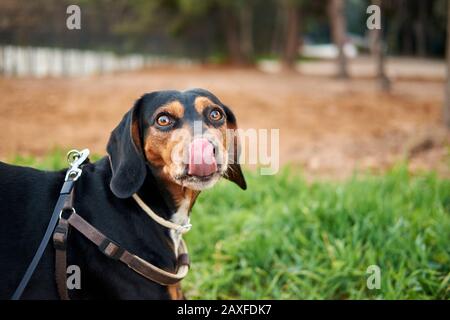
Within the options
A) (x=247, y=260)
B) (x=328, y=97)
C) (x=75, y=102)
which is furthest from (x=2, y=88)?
(x=247, y=260)

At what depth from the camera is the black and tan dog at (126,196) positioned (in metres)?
2.34

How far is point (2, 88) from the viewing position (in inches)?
525

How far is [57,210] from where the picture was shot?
2365 mm

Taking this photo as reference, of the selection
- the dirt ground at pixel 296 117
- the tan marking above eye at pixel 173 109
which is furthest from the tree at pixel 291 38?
the tan marking above eye at pixel 173 109

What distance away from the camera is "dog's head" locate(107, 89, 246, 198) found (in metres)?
2.41

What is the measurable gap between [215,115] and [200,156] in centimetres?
43

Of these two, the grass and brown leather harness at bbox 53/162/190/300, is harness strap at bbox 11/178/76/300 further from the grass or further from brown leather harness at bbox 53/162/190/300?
the grass

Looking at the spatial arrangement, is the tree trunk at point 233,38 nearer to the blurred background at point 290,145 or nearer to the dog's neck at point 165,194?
the blurred background at point 290,145

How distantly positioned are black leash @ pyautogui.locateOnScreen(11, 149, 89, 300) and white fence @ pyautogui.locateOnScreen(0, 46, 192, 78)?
1513 centimetres

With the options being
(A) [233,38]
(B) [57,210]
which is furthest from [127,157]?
(A) [233,38]

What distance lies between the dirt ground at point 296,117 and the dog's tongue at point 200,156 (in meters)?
4.08

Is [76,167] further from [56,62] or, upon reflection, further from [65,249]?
[56,62]

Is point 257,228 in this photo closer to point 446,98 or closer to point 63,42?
point 446,98

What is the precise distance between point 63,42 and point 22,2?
3.11m
